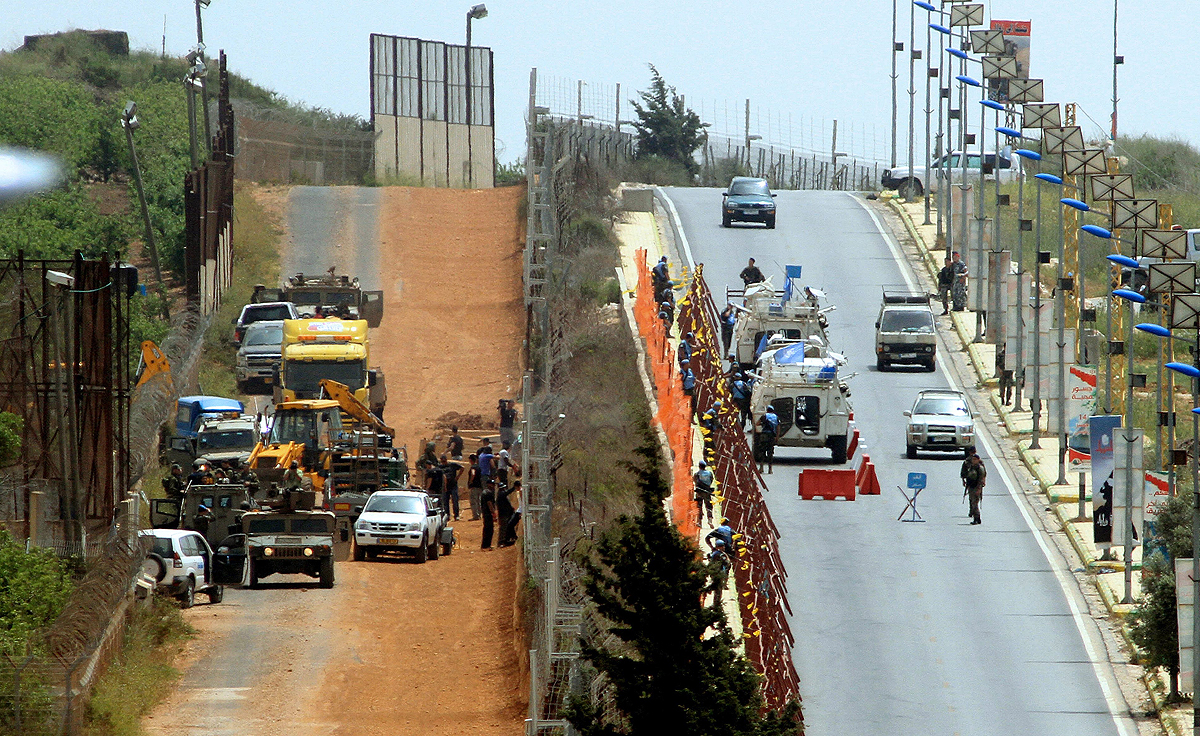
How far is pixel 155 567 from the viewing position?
1203 inches

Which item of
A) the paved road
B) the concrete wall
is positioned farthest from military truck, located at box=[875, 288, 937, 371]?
the concrete wall

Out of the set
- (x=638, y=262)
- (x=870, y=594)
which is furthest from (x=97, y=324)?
(x=638, y=262)

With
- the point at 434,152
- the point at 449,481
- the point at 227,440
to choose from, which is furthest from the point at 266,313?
the point at 434,152

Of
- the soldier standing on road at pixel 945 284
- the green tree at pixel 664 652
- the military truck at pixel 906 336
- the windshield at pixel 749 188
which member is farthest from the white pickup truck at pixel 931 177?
the green tree at pixel 664 652

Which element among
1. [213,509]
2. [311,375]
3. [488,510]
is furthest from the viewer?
[311,375]

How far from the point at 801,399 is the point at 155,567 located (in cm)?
1512

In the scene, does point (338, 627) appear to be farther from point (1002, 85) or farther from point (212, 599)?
point (1002, 85)

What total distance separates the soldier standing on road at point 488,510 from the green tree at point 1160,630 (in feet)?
40.0

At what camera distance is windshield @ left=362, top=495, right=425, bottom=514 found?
3491 centimetres

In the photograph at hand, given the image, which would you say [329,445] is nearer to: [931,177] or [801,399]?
[801,399]

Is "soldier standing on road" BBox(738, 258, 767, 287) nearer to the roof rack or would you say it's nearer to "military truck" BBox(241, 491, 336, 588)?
the roof rack

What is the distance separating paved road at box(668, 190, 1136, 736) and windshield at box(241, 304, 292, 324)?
1561cm

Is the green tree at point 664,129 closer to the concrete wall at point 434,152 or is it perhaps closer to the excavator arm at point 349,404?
the concrete wall at point 434,152

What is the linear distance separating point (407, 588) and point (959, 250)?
3462 cm
